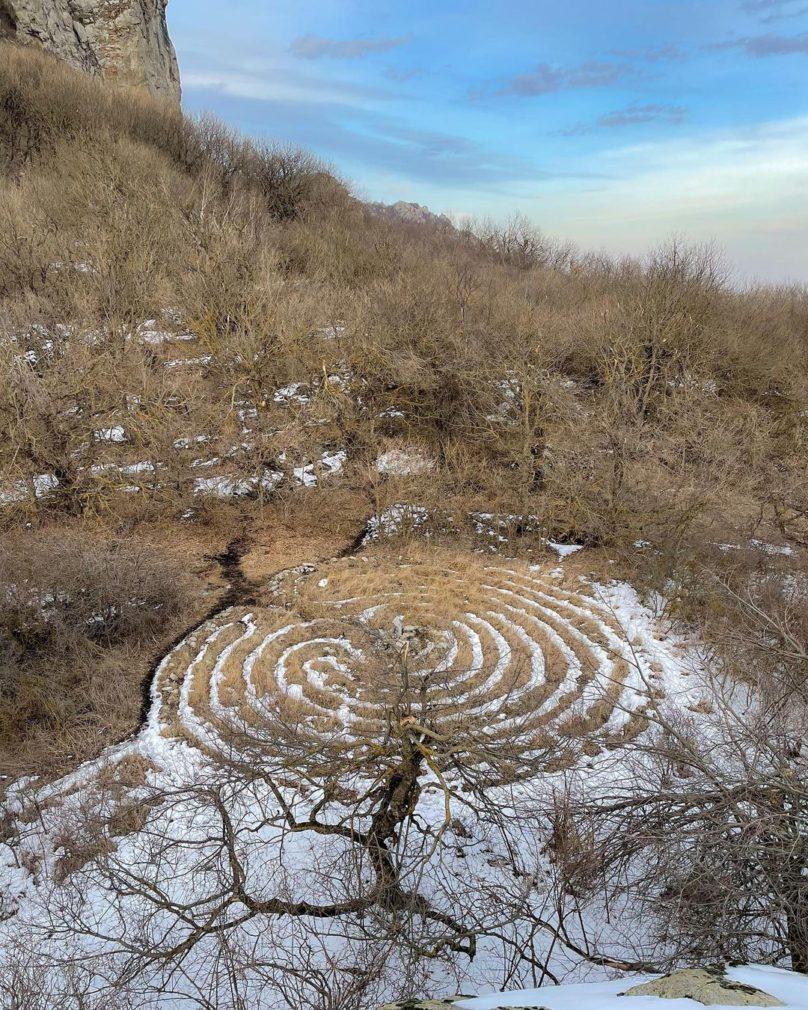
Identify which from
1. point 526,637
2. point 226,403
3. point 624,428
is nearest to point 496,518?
point 624,428

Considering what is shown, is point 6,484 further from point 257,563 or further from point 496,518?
point 496,518

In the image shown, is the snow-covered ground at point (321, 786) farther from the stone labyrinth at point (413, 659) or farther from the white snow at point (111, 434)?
the white snow at point (111, 434)

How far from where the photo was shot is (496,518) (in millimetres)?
16562

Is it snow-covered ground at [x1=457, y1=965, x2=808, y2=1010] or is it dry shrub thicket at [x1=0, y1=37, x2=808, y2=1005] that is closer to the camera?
snow-covered ground at [x1=457, y1=965, x2=808, y2=1010]

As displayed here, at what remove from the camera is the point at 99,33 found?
36094mm

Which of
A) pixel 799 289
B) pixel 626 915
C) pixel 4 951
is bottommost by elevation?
pixel 4 951

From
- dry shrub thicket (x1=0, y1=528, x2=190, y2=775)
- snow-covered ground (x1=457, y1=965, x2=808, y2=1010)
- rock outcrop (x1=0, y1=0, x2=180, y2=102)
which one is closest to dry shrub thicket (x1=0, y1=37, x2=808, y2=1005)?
dry shrub thicket (x1=0, y1=528, x2=190, y2=775)

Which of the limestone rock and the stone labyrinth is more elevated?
the limestone rock

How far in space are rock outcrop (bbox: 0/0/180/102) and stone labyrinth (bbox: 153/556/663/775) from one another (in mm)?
36293

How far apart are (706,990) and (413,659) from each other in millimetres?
7412

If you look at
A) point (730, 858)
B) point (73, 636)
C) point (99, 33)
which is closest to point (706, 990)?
point (730, 858)

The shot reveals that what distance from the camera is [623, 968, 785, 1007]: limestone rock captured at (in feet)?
10.5

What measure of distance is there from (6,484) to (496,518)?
11.4m

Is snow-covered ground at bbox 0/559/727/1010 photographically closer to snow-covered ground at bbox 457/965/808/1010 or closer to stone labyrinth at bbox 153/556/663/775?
stone labyrinth at bbox 153/556/663/775
